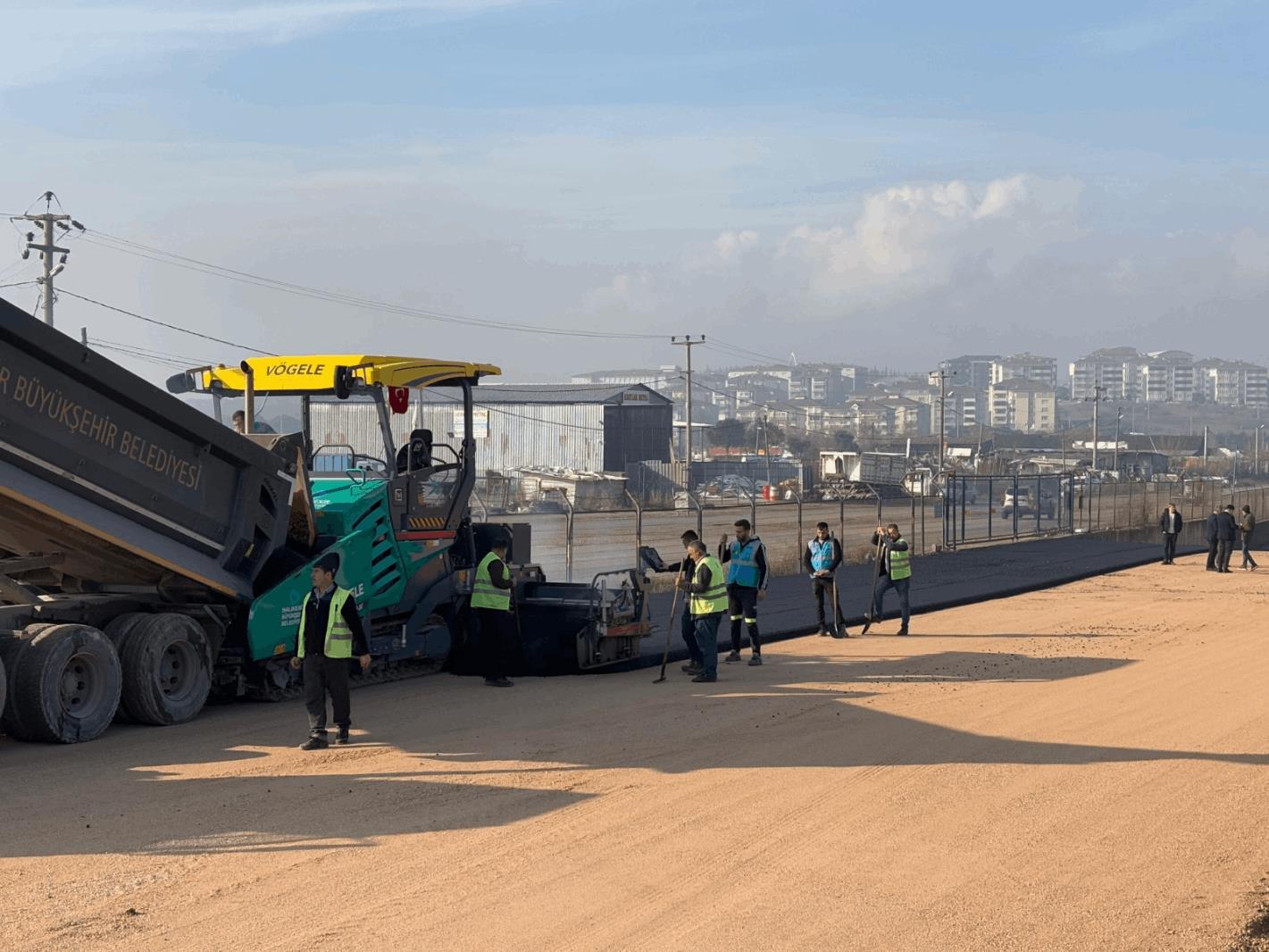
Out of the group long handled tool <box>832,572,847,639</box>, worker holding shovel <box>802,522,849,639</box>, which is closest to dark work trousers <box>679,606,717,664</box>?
worker holding shovel <box>802,522,849,639</box>

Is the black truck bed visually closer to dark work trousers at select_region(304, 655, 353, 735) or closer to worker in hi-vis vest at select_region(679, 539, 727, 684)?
dark work trousers at select_region(304, 655, 353, 735)

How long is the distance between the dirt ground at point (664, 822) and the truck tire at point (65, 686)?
8.1 inches

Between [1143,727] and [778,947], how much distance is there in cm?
660

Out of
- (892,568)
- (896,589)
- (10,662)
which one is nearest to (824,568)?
(892,568)

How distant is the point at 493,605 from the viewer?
47.1ft

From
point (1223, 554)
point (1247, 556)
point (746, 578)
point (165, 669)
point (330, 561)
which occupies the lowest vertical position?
point (1247, 556)

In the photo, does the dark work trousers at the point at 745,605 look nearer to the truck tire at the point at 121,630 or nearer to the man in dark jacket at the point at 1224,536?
the truck tire at the point at 121,630

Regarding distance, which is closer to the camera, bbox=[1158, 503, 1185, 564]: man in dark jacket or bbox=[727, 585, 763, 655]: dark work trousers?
bbox=[727, 585, 763, 655]: dark work trousers

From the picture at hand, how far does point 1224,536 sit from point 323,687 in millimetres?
26298

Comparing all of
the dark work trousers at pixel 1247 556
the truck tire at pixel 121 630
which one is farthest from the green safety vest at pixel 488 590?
the dark work trousers at pixel 1247 556

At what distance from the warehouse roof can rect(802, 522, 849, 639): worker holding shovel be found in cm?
5552

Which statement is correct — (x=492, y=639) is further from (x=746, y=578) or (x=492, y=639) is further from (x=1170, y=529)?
(x=1170, y=529)

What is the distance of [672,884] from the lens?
762cm

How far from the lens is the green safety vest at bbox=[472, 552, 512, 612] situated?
14297 millimetres
